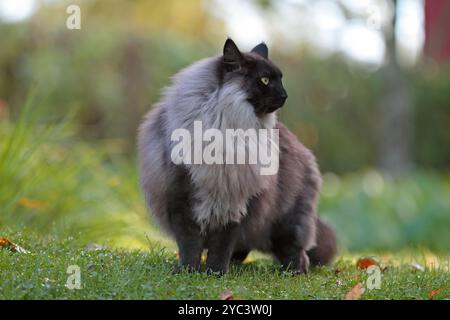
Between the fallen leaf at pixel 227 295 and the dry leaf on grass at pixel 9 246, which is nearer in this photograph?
the fallen leaf at pixel 227 295

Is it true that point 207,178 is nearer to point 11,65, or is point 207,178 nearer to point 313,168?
point 313,168

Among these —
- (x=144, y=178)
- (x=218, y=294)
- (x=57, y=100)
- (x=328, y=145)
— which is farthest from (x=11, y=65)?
(x=218, y=294)

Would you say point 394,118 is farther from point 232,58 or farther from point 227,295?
point 227,295

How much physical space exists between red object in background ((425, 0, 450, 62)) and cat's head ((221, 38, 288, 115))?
35.2 feet

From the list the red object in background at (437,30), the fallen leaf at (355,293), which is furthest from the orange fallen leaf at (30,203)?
the red object in background at (437,30)

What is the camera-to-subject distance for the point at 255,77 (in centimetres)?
416

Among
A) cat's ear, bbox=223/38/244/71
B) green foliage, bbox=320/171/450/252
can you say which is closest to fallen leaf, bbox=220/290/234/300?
cat's ear, bbox=223/38/244/71

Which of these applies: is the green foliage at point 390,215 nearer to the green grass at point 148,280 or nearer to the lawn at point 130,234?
the lawn at point 130,234

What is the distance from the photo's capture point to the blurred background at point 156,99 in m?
6.28

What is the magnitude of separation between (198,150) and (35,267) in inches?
43.8

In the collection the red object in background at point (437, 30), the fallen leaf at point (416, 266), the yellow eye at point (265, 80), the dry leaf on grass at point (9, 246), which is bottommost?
the fallen leaf at point (416, 266)

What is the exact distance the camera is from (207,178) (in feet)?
13.1

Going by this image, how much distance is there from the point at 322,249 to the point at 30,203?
242 centimetres

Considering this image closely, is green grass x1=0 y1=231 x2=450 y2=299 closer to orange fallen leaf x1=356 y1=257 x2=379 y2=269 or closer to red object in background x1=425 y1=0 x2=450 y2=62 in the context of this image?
orange fallen leaf x1=356 y1=257 x2=379 y2=269
